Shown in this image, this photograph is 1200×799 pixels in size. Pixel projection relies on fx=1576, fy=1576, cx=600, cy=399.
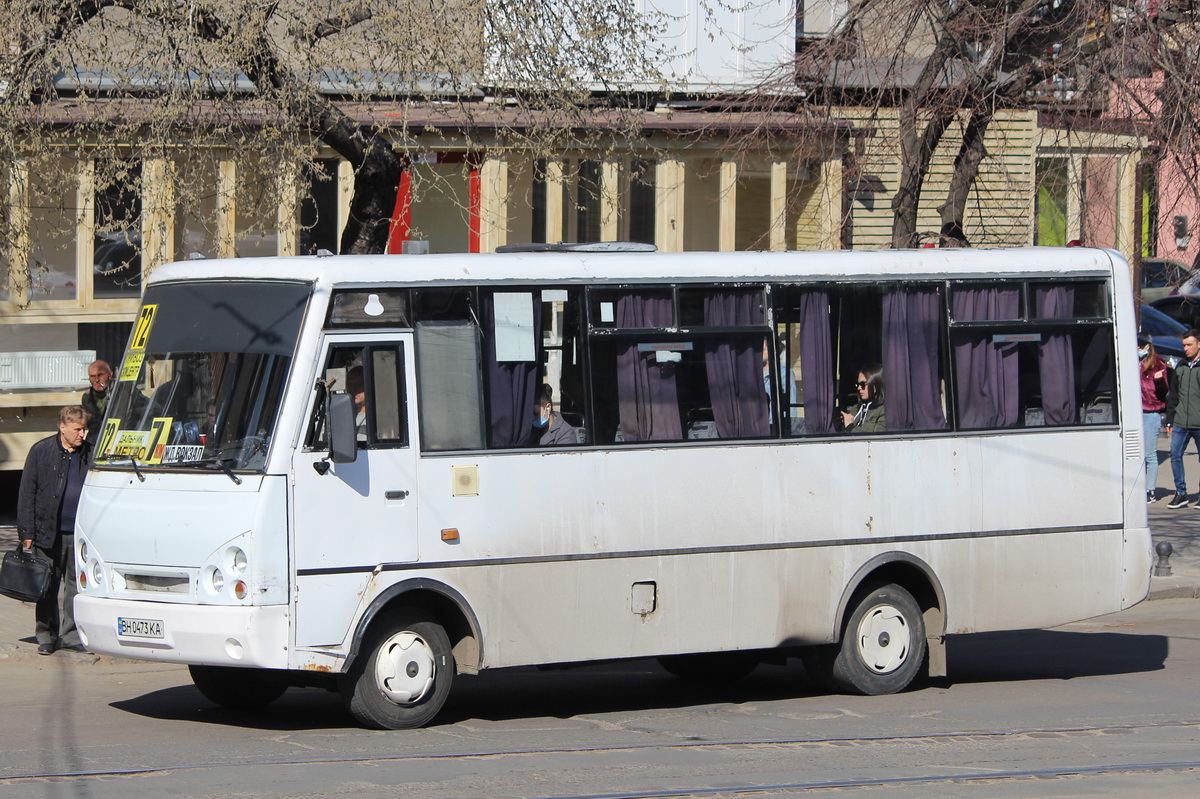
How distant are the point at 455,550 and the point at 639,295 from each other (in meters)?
1.94

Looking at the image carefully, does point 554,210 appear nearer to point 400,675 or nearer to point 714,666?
point 714,666

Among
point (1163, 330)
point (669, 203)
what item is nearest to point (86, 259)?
point (669, 203)

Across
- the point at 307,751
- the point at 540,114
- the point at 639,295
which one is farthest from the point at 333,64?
the point at 307,751

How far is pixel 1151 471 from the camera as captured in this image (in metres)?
20.3

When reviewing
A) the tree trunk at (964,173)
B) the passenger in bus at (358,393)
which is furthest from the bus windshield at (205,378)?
the tree trunk at (964,173)

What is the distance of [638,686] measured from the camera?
36.5 ft

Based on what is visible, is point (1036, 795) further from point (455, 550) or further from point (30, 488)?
point (30, 488)

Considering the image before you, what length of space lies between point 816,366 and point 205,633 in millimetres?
4156

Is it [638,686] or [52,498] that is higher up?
[52,498]

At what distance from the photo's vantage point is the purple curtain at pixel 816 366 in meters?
10.0

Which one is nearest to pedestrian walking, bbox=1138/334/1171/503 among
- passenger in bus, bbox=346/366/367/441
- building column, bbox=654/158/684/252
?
building column, bbox=654/158/684/252

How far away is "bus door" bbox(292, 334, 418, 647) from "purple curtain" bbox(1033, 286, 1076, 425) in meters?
4.51

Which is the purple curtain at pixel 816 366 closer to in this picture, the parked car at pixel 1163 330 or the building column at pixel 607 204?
the building column at pixel 607 204

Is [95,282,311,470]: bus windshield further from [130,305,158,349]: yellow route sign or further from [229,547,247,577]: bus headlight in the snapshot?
[229,547,247,577]: bus headlight
